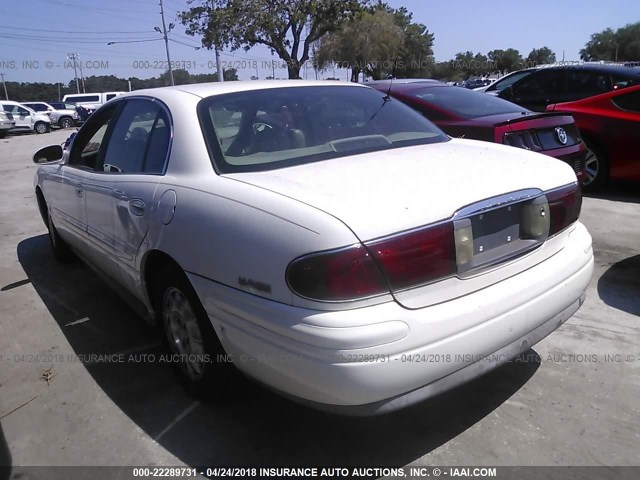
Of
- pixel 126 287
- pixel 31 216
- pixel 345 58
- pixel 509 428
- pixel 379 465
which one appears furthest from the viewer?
pixel 345 58

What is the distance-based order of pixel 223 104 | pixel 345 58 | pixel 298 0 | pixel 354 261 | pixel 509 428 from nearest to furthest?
pixel 354 261 < pixel 509 428 < pixel 223 104 < pixel 298 0 < pixel 345 58

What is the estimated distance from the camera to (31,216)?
7336mm

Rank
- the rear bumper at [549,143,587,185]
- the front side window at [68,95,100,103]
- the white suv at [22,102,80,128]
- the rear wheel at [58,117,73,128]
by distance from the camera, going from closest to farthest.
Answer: the rear bumper at [549,143,587,185]
the white suv at [22,102,80,128]
the rear wheel at [58,117,73,128]
the front side window at [68,95,100,103]

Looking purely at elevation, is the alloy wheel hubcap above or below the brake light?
below

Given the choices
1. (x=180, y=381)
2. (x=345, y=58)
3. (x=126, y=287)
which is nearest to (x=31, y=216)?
(x=126, y=287)

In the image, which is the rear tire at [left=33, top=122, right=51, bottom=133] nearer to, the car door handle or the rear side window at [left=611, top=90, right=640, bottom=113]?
the rear side window at [left=611, top=90, right=640, bottom=113]

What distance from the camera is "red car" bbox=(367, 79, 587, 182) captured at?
489 cm

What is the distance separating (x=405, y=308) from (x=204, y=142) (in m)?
1.28

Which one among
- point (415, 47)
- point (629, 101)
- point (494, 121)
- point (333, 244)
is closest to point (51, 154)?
point (333, 244)

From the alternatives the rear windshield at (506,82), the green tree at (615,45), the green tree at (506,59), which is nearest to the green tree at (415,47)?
the green tree at (506,59)

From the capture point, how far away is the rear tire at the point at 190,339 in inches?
93.6

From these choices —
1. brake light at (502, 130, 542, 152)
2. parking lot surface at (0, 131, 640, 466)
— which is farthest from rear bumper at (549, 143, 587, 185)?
parking lot surface at (0, 131, 640, 466)

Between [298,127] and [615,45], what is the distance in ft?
246

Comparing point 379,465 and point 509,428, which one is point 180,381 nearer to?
point 379,465
